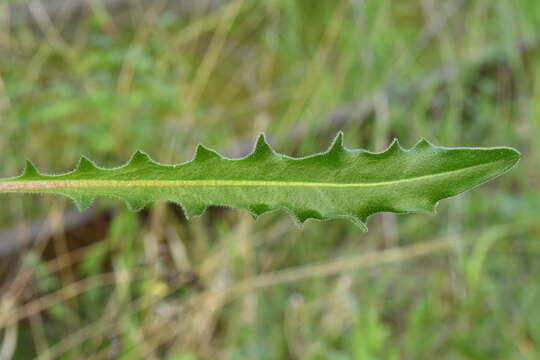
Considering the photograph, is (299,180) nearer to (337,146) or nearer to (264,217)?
(337,146)

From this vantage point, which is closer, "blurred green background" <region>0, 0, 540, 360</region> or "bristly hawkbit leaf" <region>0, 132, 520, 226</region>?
"bristly hawkbit leaf" <region>0, 132, 520, 226</region>

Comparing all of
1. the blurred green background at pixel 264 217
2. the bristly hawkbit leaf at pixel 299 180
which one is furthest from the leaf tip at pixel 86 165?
the blurred green background at pixel 264 217

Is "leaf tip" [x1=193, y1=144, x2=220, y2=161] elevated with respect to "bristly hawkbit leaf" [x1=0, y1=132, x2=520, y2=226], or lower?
elevated

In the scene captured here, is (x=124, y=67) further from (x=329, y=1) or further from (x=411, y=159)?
(x=411, y=159)

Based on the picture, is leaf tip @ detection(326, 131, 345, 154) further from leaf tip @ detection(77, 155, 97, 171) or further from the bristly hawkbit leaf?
leaf tip @ detection(77, 155, 97, 171)

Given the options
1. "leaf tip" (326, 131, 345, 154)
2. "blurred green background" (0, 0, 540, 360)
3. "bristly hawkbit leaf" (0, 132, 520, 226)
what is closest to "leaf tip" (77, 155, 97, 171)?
"bristly hawkbit leaf" (0, 132, 520, 226)

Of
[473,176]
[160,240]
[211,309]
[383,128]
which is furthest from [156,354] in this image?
[473,176]

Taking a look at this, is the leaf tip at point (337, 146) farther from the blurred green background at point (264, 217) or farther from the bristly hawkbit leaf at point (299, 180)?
the blurred green background at point (264, 217)
